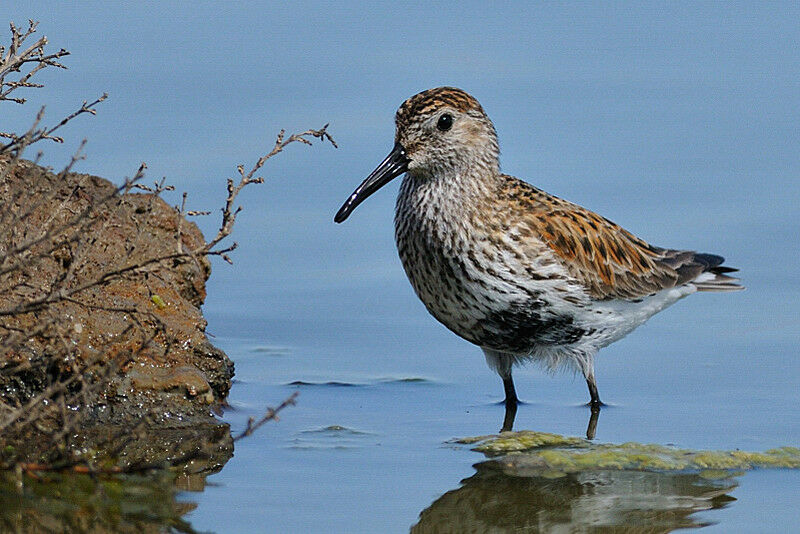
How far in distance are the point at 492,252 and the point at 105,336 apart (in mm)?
2349

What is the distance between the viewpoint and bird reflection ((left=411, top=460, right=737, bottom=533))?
6.44 metres

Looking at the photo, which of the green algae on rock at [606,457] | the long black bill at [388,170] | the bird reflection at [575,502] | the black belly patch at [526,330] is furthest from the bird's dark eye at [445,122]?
the bird reflection at [575,502]

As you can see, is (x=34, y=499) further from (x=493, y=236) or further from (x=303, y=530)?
(x=493, y=236)

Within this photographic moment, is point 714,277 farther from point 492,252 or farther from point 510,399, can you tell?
point 492,252

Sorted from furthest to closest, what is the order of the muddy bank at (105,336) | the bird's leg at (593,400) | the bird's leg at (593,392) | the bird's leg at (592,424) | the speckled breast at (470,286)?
the bird's leg at (593,392) → the bird's leg at (593,400) → the speckled breast at (470,286) → the bird's leg at (592,424) → the muddy bank at (105,336)

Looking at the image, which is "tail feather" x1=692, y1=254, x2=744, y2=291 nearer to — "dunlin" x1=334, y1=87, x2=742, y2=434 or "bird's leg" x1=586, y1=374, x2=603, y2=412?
"dunlin" x1=334, y1=87, x2=742, y2=434

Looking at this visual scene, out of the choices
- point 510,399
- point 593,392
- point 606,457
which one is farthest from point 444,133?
point 606,457

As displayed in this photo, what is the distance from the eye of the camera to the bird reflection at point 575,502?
254 inches

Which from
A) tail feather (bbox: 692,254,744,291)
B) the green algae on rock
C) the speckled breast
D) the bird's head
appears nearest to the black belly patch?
the speckled breast

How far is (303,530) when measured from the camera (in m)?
6.13

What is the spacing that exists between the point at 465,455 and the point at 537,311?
1.26 m

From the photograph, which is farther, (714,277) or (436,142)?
(714,277)

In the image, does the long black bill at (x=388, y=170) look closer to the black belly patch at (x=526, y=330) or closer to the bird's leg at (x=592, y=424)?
the black belly patch at (x=526, y=330)

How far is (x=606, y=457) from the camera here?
7371 millimetres
